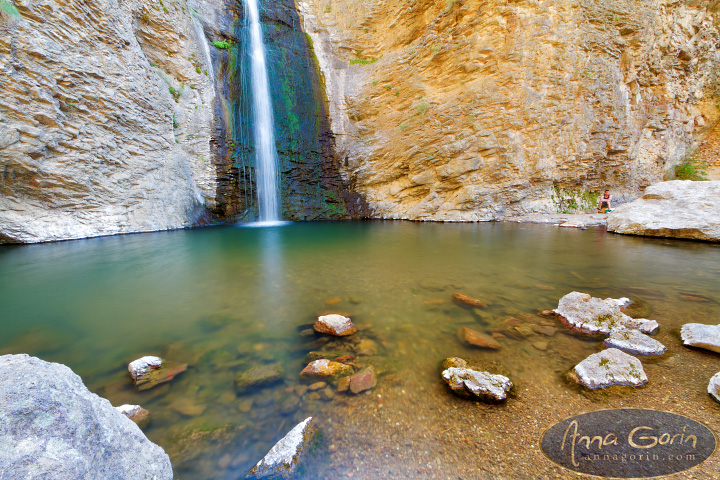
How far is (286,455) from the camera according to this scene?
48.2 inches

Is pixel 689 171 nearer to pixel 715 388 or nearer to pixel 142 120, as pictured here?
pixel 715 388

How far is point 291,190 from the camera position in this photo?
1333 cm

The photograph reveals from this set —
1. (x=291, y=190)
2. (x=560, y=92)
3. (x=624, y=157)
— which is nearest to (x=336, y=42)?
(x=291, y=190)

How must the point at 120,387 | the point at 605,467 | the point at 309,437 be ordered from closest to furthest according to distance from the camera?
the point at 605,467 → the point at 309,437 → the point at 120,387

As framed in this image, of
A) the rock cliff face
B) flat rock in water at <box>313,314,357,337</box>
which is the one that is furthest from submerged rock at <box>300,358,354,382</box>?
the rock cliff face

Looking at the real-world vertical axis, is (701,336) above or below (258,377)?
above

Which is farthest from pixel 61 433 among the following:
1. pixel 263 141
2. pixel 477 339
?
pixel 263 141

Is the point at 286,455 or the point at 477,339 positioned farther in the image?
the point at 477,339

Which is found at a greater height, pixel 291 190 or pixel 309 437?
pixel 291 190

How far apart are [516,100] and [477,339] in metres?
12.4

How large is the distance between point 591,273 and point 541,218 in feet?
29.4

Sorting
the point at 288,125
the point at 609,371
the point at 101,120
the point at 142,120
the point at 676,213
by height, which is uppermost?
the point at 288,125

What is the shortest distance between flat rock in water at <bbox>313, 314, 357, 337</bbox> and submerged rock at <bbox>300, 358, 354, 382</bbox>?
1.44 feet

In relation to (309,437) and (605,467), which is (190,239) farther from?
Result: (605,467)
